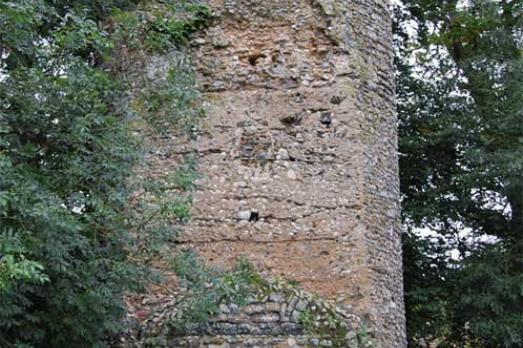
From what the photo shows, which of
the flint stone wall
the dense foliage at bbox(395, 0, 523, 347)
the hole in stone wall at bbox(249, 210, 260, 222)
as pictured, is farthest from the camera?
the dense foliage at bbox(395, 0, 523, 347)

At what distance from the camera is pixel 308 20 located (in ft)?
24.0

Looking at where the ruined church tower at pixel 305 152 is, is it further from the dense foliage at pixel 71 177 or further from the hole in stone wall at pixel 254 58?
the dense foliage at pixel 71 177

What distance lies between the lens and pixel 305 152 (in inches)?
272

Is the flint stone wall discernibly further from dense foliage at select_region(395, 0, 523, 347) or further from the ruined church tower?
dense foliage at select_region(395, 0, 523, 347)

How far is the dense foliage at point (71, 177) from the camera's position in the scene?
5.19m

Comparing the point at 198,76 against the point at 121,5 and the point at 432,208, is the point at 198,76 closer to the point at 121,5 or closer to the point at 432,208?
the point at 121,5

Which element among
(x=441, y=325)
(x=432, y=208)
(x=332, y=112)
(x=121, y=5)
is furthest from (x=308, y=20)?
(x=441, y=325)

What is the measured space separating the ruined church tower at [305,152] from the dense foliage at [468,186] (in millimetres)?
2373

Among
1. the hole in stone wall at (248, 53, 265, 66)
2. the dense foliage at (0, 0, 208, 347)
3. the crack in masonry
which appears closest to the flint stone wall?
the crack in masonry

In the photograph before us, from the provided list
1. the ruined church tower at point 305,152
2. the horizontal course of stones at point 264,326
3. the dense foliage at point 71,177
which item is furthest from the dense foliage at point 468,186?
the dense foliage at point 71,177

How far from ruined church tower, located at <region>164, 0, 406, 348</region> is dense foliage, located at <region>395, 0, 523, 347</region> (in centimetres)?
237

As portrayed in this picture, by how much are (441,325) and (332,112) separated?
3.69 meters

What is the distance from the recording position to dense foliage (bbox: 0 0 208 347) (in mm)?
5188

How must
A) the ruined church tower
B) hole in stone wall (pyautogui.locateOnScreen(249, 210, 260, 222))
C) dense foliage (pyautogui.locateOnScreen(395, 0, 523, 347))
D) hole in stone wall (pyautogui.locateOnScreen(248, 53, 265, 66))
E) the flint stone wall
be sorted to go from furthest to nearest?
dense foliage (pyautogui.locateOnScreen(395, 0, 523, 347))
hole in stone wall (pyautogui.locateOnScreen(248, 53, 265, 66))
hole in stone wall (pyautogui.locateOnScreen(249, 210, 260, 222))
the ruined church tower
the flint stone wall
